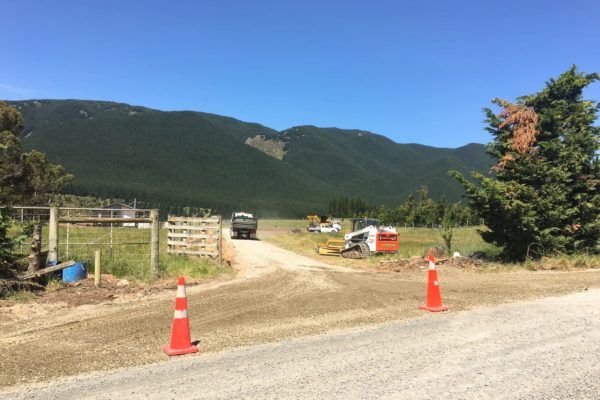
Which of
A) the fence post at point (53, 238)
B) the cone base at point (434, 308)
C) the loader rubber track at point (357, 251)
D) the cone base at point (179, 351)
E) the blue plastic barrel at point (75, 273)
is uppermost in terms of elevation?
the fence post at point (53, 238)

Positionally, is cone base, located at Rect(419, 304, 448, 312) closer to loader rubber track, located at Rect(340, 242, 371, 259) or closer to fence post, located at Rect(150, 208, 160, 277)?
fence post, located at Rect(150, 208, 160, 277)

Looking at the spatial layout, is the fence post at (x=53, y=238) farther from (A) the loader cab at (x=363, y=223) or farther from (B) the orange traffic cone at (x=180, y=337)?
(A) the loader cab at (x=363, y=223)

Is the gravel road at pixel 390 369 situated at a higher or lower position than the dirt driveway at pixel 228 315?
higher

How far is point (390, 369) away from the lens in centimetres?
533

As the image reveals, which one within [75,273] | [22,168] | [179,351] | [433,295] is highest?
[22,168]

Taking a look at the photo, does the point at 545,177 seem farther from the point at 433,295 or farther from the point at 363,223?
the point at 363,223

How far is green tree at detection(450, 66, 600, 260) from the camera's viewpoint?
17609mm

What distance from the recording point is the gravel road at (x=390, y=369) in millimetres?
4715

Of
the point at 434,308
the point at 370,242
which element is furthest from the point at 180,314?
the point at 370,242

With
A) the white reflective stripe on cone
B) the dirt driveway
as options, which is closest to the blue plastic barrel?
the dirt driveway

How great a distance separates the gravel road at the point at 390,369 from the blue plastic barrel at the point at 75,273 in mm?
7057

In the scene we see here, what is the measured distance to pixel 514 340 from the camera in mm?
6508

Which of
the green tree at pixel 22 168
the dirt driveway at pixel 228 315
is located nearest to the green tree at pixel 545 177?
the dirt driveway at pixel 228 315

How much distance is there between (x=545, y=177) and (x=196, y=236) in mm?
14255
